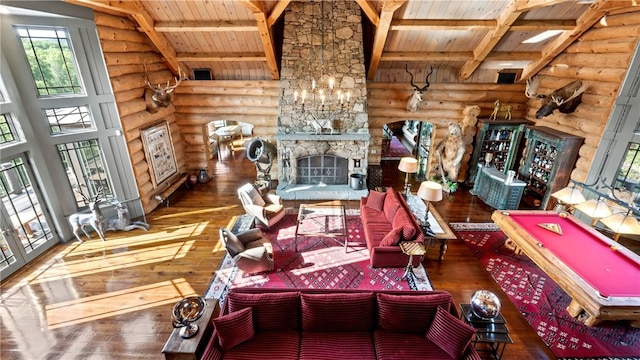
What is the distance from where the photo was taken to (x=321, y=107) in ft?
27.8

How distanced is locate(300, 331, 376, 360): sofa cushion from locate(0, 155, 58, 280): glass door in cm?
575

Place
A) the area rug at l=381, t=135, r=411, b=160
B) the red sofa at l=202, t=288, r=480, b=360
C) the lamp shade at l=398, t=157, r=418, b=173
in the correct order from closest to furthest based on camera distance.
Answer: the red sofa at l=202, t=288, r=480, b=360 → the lamp shade at l=398, t=157, r=418, b=173 → the area rug at l=381, t=135, r=411, b=160

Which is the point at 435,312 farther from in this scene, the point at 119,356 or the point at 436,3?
the point at 436,3

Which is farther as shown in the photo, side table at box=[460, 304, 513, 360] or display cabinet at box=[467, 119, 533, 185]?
display cabinet at box=[467, 119, 533, 185]

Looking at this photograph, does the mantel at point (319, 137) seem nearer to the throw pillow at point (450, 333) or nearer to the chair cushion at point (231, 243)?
the chair cushion at point (231, 243)

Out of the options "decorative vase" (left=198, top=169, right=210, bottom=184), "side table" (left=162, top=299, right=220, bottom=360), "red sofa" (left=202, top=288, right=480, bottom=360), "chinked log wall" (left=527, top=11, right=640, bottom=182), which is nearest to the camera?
"side table" (left=162, top=299, right=220, bottom=360)

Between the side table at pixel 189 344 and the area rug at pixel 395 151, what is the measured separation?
32.7 ft

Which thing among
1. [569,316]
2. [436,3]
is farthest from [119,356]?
[436,3]

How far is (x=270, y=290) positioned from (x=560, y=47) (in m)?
8.74

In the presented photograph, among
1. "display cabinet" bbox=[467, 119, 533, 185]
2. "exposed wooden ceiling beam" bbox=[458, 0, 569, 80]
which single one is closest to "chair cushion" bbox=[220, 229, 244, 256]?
"exposed wooden ceiling beam" bbox=[458, 0, 569, 80]

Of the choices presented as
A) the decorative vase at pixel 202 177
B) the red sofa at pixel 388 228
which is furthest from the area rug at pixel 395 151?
the decorative vase at pixel 202 177

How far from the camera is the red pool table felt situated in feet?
12.8

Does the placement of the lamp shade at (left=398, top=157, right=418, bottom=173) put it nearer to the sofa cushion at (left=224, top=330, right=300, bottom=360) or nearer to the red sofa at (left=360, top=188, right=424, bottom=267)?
the red sofa at (left=360, top=188, right=424, bottom=267)

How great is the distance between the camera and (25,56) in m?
5.36
